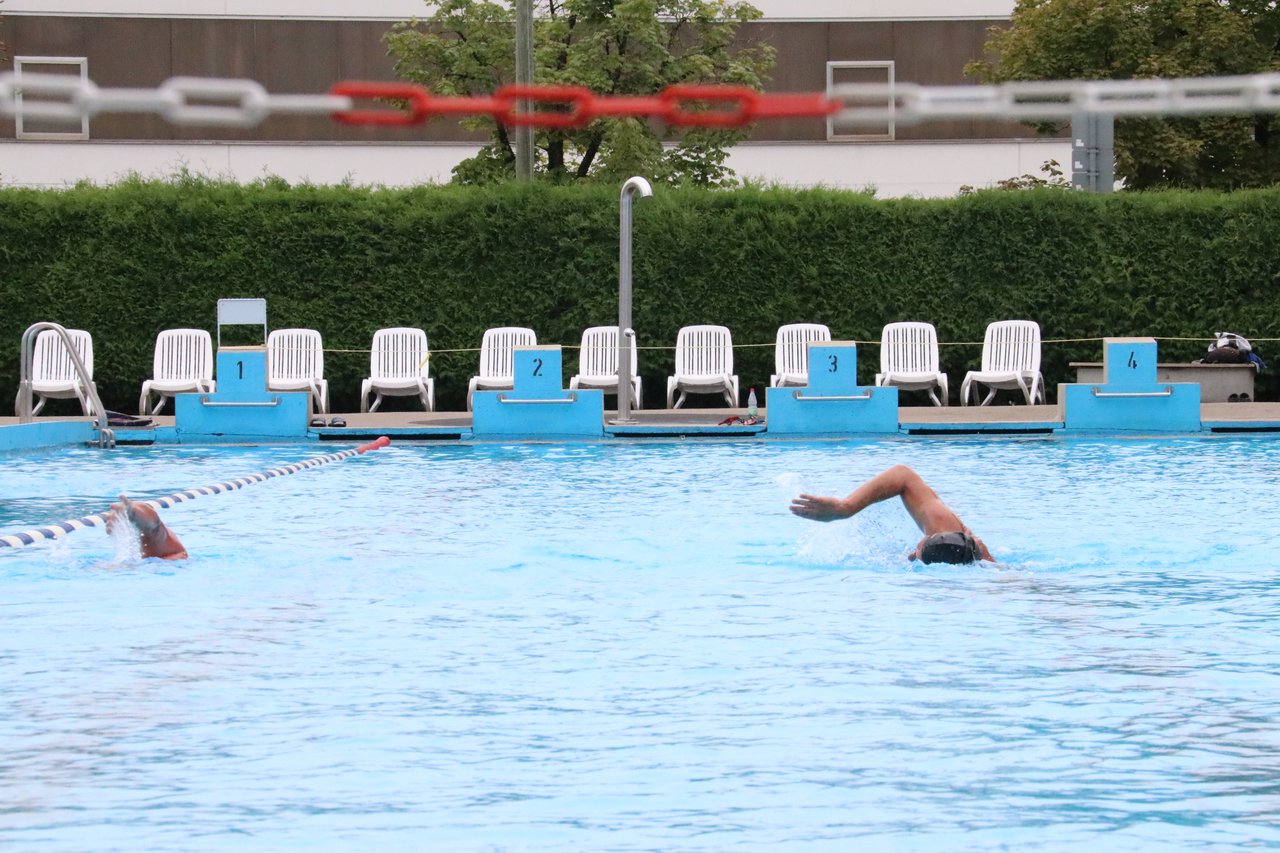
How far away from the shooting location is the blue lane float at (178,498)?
1023cm

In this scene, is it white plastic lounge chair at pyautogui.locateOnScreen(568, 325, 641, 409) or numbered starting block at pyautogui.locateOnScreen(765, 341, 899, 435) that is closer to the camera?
numbered starting block at pyautogui.locateOnScreen(765, 341, 899, 435)

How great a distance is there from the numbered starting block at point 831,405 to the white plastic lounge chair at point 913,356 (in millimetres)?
1837

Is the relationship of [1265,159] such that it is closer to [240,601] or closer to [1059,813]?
[240,601]

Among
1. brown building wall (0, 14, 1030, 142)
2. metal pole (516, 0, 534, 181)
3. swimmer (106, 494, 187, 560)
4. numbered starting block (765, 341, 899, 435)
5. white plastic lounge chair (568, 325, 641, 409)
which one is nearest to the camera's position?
swimmer (106, 494, 187, 560)

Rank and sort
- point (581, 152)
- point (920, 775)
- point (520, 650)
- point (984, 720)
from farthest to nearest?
1. point (581, 152)
2. point (520, 650)
3. point (984, 720)
4. point (920, 775)

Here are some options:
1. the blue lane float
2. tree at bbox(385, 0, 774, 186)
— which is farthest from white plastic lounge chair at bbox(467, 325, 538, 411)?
tree at bbox(385, 0, 774, 186)

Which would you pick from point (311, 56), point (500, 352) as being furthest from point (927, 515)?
point (311, 56)

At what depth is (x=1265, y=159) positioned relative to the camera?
26625mm

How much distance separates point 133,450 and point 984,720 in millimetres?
12278

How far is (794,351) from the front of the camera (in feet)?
66.4

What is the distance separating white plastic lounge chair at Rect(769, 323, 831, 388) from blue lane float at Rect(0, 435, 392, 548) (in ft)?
15.9

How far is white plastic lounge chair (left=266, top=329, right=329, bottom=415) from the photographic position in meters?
19.9

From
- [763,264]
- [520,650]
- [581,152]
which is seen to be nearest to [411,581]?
[520,650]

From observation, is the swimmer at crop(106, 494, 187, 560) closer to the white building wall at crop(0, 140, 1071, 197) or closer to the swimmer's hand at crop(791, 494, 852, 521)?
the swimmer's hand at crop(791, 494, 852, 521)
